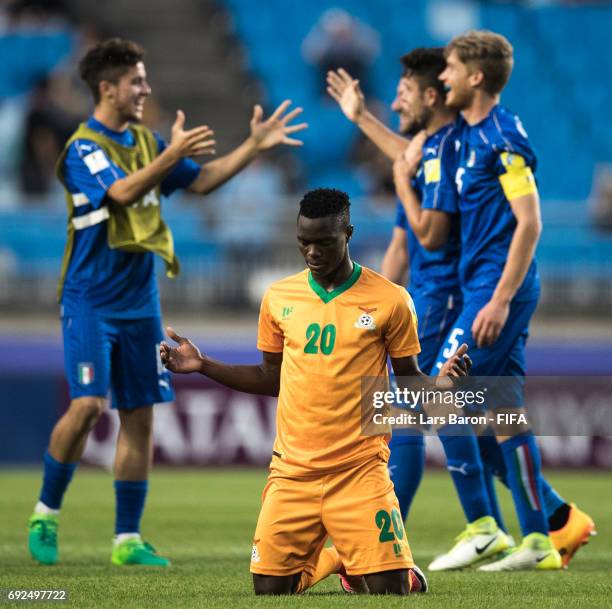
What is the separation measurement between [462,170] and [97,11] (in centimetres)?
1200

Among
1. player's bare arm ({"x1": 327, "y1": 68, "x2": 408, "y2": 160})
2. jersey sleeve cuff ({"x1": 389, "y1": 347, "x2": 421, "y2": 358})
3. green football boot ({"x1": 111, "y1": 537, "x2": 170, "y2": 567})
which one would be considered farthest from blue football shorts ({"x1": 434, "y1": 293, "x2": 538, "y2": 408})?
green football boot ({"x1": 111, "y1": 537, "x2": 170, "y2": 567})

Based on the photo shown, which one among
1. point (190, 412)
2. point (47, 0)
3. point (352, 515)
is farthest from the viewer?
point (47, 0)

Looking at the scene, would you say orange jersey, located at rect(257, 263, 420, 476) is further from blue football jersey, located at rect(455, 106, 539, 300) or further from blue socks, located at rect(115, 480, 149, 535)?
blue socks, located at rect(115, 480, 149, 535)

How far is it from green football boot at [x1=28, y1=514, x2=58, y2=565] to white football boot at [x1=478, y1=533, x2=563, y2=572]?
6.23 ft

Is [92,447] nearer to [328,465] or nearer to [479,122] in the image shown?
[479,122]

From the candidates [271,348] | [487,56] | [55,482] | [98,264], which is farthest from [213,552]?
[487,56]

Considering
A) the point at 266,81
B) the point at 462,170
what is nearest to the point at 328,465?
the point at 462,170

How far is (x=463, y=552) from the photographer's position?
5949 mm

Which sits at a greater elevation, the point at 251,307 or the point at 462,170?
the point at 462,170

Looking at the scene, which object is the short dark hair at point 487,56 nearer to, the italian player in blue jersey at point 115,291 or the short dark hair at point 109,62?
the italian player in blue jersey at point 115,291

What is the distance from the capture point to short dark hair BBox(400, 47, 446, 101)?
6.38m

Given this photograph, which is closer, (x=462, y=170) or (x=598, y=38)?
(x=462, y=170)

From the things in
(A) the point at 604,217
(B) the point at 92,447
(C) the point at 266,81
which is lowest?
(B) the point at 92,447

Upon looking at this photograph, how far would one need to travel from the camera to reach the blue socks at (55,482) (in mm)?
6379
